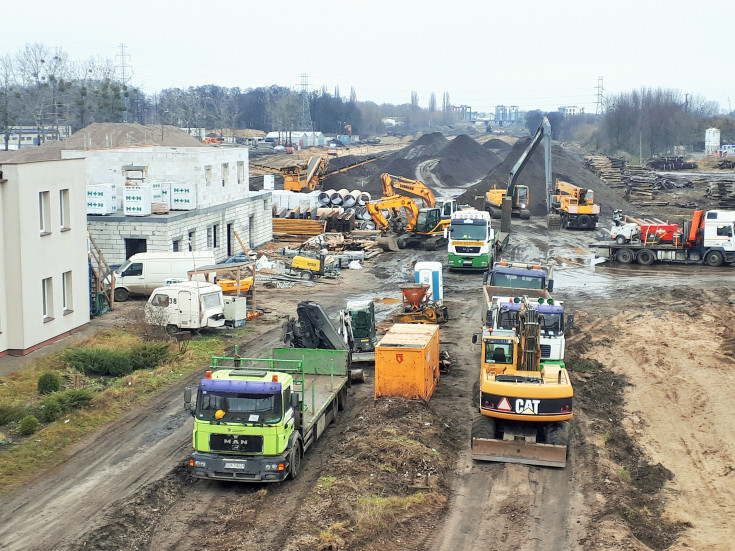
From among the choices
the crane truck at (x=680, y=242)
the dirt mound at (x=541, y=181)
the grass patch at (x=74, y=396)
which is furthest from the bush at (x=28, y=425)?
the dirt mound at (x=541, y=181)

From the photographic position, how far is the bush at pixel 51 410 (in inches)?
813

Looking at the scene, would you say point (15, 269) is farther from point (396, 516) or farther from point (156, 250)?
point (396, 516)

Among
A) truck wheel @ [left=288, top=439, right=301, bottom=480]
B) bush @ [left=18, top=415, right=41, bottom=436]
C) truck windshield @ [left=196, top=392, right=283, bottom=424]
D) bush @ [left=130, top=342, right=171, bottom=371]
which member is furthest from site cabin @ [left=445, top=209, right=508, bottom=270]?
truck windshield @ [left=196, top=392, right=283, bottom=424]

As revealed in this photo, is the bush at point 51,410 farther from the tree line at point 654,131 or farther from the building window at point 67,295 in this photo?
the tree line at point 654,131

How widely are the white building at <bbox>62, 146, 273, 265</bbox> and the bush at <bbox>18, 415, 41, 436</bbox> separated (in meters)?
19.9

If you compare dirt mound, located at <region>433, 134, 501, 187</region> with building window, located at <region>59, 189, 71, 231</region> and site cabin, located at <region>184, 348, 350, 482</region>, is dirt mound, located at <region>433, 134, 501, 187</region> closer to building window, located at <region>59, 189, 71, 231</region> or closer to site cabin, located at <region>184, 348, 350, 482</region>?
building window, located at <region>59, 189, 71, 231</region>

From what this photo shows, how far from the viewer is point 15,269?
2594 cm

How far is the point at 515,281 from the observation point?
29250 millimetres

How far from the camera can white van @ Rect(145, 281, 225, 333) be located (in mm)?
28984

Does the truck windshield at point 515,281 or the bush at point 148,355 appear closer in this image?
the bush at point 148,355

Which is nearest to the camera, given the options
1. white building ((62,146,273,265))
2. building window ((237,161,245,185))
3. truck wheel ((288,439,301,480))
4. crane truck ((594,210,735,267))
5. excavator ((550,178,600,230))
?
truck wheel ((288,439,301,480))

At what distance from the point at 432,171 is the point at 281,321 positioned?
69.9 meters

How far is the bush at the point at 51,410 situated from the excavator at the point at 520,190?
43.1 meters

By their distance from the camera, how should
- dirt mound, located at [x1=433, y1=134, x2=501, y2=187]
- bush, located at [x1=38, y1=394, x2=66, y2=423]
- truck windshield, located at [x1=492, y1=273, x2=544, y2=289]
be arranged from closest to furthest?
bush, located at [x1=38, y1=394, x2=66, y2=423] → truck windshield, located at [x1=492, y1=273, x2=544, y2=289] → dirt mound, located at [x1=433, y1=134, x2=501, y2=187]
